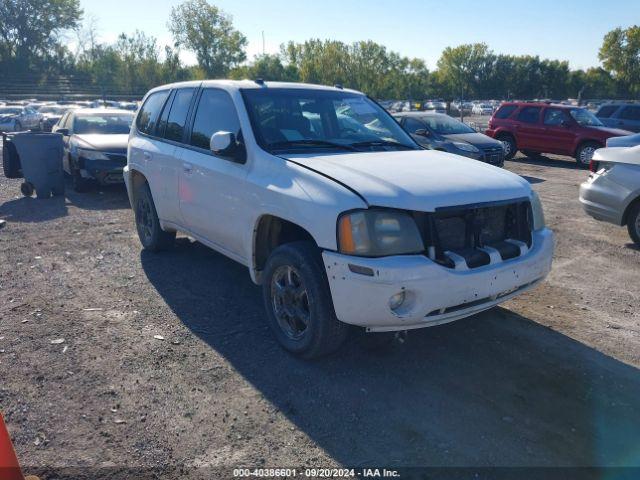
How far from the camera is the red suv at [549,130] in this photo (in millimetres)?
15430

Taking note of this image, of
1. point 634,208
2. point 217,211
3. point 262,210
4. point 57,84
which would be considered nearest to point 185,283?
point 217,211

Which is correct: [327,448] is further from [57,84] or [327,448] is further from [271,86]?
[57,84]

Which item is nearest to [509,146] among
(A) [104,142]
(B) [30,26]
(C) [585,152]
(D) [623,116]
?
(C) [585,152]

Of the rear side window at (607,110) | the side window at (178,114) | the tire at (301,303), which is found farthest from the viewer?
the rear side window at (607,110)

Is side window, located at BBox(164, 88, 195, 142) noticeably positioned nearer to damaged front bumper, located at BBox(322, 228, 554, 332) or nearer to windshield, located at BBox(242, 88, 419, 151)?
windshield, located at BBox(242, 88, 419, 151)

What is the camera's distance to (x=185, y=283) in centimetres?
555

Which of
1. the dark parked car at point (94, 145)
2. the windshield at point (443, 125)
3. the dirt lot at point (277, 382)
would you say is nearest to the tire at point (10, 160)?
the dark parked car at point (94, 145)

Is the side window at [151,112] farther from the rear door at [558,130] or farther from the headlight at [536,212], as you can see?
the rear door at [558,130]

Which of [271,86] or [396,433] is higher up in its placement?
[271,86]

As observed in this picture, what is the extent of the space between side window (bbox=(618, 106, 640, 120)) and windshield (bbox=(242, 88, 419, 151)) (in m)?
16.7

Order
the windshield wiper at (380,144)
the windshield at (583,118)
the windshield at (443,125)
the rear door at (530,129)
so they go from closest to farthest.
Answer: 1. the windshield wiper at (380,144)
2. the windshield at (443,125)
3. the windshield at (583,118)
4. the rear door at (530,129)

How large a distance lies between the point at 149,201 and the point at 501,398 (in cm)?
433

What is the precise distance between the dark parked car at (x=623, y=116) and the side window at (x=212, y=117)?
57.4 feet

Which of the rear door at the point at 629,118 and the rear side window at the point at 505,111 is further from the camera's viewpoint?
the rear door at the point at 629,118
